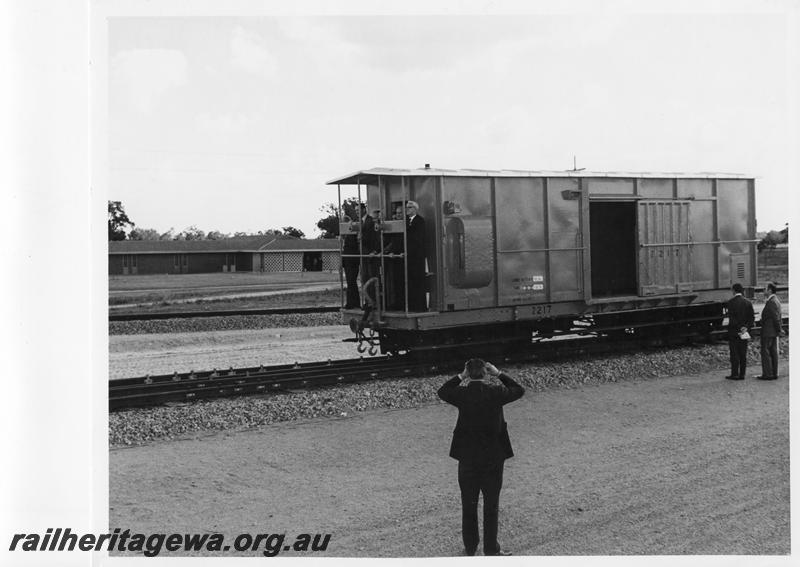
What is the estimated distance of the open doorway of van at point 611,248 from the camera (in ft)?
50.5

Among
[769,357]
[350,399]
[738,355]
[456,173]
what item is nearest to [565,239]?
[456,173]

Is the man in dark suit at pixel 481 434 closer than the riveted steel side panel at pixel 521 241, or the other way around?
the man in dark suit at pixel 481 434

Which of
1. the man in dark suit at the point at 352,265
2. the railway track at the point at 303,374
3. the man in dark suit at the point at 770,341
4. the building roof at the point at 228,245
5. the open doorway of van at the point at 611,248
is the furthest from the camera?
the building roof at the point at 228,245

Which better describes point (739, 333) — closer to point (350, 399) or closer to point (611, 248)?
point (611, 248)

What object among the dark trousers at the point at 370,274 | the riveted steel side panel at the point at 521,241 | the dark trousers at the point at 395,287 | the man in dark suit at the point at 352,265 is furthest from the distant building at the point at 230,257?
the dark trousers at the point at 395,287

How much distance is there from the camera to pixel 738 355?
39.2 ft

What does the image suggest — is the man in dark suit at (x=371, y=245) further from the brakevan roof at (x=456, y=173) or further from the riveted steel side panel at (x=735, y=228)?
the riveted steel side panel at (x=735, y=228)

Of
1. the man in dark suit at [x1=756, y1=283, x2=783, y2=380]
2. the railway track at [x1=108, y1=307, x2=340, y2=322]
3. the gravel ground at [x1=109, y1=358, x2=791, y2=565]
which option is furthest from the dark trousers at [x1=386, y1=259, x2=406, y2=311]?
the railway track at [x1=108, y1=307, x2=340, y2=322]

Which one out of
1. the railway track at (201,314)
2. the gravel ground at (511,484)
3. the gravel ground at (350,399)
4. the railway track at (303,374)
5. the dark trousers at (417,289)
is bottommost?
the gravel ground at (511,484)

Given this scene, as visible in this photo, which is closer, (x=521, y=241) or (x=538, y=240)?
(x=521, y=241)

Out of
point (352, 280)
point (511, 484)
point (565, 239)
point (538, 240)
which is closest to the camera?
point (511, 484)

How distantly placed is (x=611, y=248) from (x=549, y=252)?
3585 mm

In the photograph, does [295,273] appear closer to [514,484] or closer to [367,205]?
[367,205]

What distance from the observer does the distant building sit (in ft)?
120
